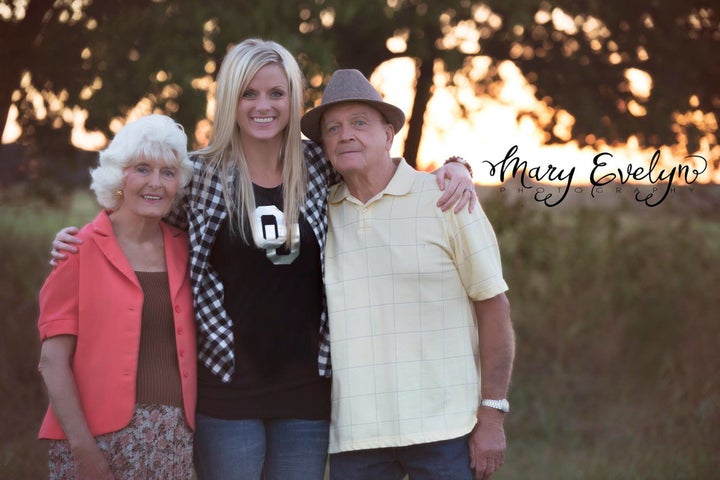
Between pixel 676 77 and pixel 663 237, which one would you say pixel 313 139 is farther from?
pixel 663 237

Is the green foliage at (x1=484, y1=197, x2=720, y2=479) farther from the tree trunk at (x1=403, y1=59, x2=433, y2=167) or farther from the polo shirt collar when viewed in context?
the polo shirt collar

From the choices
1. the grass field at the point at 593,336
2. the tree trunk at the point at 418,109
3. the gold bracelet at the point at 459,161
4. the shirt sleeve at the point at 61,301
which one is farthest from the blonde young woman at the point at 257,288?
the grass field at the point at 593,336

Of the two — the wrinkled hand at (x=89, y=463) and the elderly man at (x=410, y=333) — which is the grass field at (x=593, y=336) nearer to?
the elderly man at (x=410, y=333)

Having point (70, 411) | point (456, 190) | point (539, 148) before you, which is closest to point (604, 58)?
point (539, 148)

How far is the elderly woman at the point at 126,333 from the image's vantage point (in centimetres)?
284

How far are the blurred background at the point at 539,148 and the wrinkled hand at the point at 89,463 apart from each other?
2.70 metres

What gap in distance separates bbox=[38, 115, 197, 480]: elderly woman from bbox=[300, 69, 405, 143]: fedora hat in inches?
19.9

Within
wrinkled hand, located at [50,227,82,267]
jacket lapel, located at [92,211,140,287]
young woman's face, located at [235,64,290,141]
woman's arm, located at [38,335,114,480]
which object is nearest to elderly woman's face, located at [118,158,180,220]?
jacket lapel, located at [92,211,140,287]

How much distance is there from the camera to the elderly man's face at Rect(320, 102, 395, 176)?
10.3 feet

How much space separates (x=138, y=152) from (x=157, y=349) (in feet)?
2.10

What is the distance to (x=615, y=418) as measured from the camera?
7332mm

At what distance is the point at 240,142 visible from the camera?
3197mm

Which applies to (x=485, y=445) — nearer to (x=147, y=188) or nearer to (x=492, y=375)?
(x=492, y=375)

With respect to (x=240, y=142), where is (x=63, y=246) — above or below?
below
